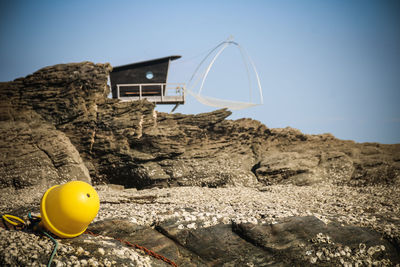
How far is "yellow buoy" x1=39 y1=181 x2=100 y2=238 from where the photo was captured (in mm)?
6188

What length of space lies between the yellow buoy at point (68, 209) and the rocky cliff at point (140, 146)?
896 centimetres

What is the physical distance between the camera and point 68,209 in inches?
243

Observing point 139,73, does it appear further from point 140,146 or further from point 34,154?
point 34,154

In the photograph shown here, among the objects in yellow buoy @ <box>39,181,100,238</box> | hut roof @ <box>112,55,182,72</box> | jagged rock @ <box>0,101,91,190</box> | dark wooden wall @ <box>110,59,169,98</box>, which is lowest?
jagged rock @ <box>0,101,91,190</box>

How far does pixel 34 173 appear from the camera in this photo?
47.4 feet

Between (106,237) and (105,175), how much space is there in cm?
1005

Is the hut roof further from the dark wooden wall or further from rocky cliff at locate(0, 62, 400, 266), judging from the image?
rocky cliff at locate(0, 62, 400, 266)

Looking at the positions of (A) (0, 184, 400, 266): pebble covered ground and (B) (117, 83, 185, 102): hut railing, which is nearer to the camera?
(A) (0, 184, 400, 266): pebble covered ground

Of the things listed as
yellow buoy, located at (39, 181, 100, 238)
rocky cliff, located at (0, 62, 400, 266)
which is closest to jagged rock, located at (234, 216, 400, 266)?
rocky cliff, located at (0, 62, 400, 266)

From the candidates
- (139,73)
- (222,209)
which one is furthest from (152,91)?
(222,209)

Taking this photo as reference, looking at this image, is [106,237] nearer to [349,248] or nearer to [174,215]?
[174,215]

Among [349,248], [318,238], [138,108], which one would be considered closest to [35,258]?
[318,238]

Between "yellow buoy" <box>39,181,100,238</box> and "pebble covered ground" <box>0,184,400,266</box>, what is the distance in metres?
0.28

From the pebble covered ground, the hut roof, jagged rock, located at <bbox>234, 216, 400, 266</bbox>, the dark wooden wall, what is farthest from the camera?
the dark wooden wall
